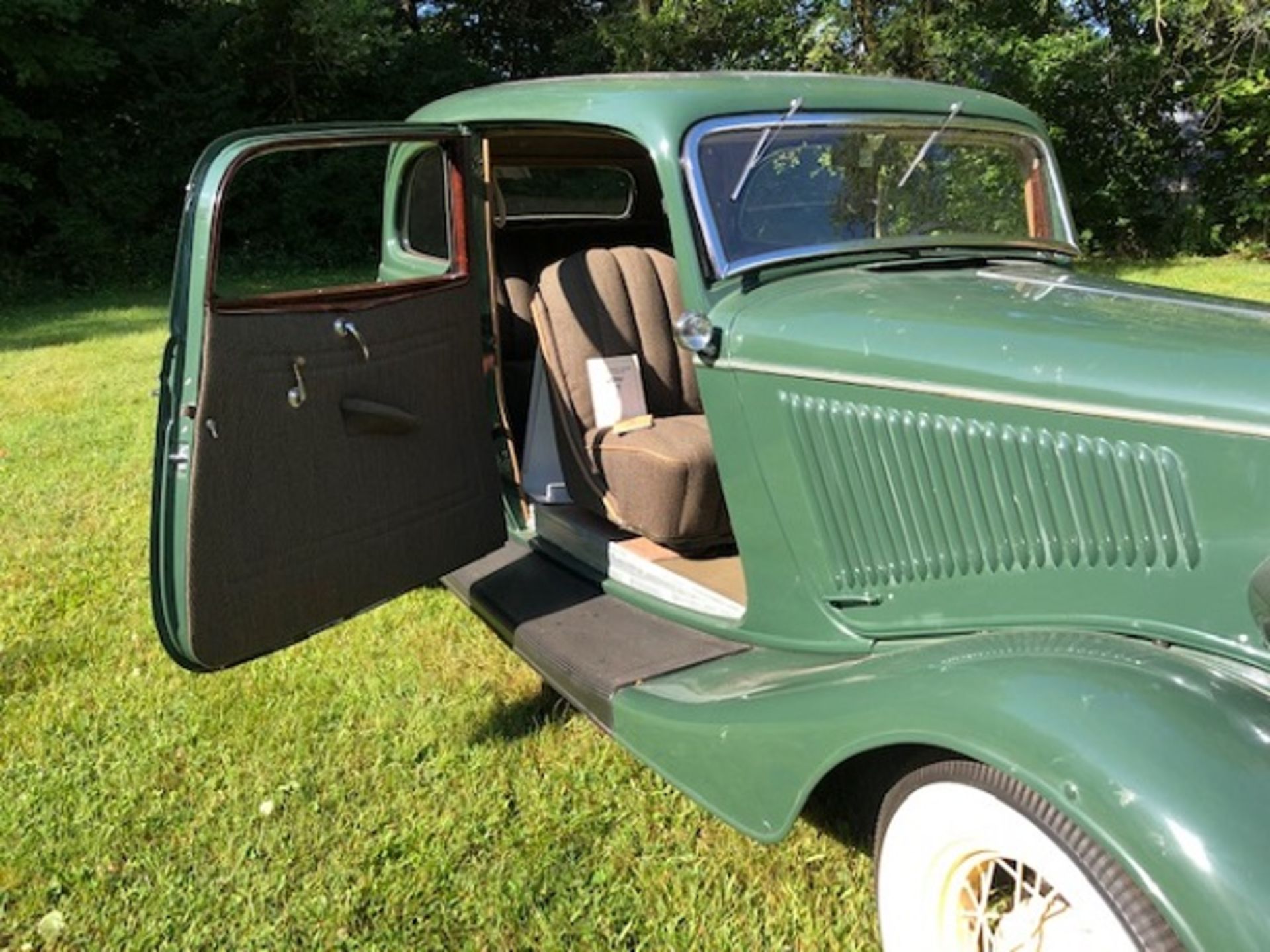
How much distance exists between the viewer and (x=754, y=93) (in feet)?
9.62

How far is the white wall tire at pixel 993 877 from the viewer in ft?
5.36

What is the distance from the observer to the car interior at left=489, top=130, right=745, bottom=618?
315 cm

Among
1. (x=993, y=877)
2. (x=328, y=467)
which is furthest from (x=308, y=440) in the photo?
(x=993, y=877)

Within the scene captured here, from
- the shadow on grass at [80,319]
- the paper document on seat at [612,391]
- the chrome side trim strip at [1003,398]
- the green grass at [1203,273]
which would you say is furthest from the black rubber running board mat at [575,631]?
the green grass at [1203,273]

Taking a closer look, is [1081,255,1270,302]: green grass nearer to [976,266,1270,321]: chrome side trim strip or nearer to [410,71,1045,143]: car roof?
[410,71,1045,143]: car roof

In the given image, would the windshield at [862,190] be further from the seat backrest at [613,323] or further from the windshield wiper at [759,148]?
the seat backrest at [613,323]

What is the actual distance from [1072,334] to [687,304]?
3.25 feet

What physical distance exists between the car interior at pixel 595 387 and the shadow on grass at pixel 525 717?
464 mm

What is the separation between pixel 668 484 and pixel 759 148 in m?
1.00

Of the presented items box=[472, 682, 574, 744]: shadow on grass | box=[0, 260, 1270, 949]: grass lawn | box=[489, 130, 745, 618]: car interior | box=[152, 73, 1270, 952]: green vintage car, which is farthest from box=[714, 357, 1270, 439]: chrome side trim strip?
box=[472, 682, 574, 744]: shadow on grass

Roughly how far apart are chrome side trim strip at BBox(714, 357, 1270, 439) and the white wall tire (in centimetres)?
71

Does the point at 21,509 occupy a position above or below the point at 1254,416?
below

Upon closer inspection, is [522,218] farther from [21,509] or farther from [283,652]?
[21,509]

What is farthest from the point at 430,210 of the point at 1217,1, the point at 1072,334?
the point at 1217,1
